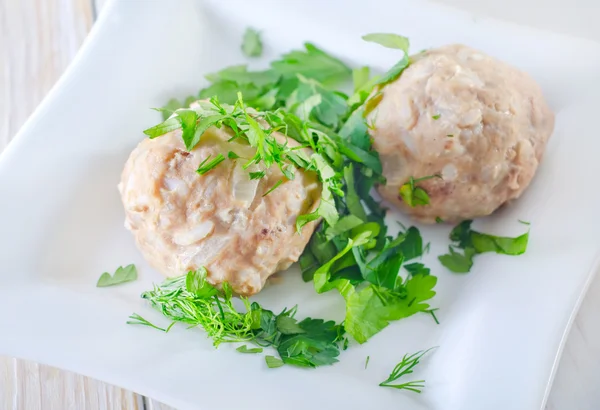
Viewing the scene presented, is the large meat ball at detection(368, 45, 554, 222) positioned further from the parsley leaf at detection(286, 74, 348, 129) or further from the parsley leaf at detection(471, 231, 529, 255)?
the parsley leaf at detection(286, 74, 348, 129)

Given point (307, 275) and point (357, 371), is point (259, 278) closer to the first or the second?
point (307, 275)

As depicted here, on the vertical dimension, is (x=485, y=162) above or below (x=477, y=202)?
above

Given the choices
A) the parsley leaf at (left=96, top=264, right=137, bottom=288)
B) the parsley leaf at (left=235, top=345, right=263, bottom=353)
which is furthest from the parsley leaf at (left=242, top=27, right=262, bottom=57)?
the parsley leaf at (left=235, top=345, right=263, bottom=353)

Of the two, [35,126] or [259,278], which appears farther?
[35,126]

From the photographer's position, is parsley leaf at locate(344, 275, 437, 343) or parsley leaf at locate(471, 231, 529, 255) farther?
parsley leaf at locate(471, 231, 529, 255)

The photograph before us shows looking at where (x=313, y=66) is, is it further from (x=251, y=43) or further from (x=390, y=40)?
(x=390, y=40)

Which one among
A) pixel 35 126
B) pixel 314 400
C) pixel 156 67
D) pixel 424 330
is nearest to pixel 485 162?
pixel 424 330

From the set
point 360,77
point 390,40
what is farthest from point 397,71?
point 360,77
